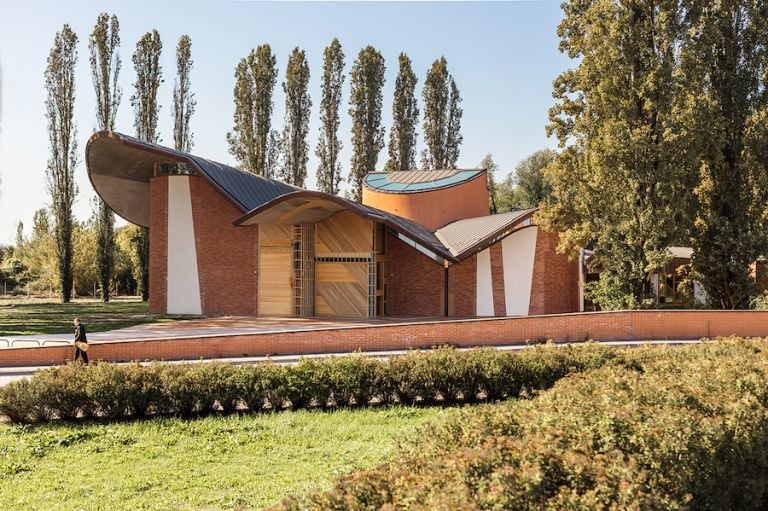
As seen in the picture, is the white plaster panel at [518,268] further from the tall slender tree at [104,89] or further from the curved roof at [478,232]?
the tall slender tree at [104,89]

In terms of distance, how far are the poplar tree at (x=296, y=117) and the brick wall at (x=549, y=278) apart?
72.5 ft

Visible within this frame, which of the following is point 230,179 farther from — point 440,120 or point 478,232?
point 440,120

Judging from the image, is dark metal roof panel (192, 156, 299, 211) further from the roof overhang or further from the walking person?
the walking person

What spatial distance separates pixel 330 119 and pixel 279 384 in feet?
115

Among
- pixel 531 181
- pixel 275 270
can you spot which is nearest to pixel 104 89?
pixel 275 270

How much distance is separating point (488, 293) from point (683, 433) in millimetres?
21478

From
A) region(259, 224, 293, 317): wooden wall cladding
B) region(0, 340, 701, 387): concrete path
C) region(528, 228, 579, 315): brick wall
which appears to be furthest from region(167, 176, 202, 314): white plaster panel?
region(528, 228, 579, 315): brick wall

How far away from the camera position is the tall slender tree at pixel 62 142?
38688mm

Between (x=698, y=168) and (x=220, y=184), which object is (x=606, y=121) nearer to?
(x=698, y=168)

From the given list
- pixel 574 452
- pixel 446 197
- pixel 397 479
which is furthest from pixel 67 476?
pixel 446 197

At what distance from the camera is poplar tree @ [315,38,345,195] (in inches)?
1726

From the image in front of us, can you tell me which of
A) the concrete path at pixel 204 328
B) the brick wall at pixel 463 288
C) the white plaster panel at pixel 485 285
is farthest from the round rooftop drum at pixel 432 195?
the concrete path at pixel 204 328

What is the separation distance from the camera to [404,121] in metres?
47.8

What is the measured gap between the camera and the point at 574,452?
4.54 meters
